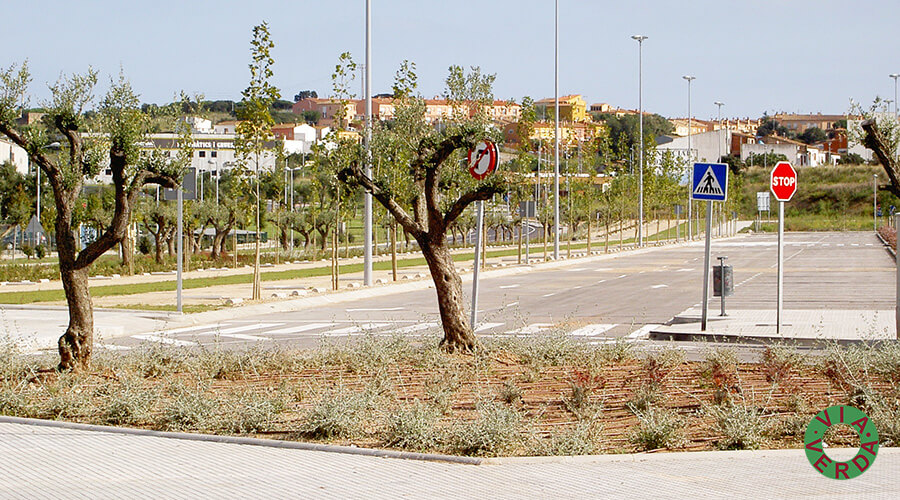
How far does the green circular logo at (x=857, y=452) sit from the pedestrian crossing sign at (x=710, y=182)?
10.5m

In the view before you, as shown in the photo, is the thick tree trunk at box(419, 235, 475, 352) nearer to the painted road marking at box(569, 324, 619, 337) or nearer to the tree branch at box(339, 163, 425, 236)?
the tree branch at box(339, 163, 425, 236)

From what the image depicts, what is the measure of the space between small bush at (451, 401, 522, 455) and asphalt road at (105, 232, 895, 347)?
16.0 ft

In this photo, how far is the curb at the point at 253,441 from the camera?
7.97 m

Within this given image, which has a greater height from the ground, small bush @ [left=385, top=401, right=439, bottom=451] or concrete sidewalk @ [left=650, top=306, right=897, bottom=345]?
small bush @ [left=385, top=401, right=439, bottom=451]

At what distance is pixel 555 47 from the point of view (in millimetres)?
50188

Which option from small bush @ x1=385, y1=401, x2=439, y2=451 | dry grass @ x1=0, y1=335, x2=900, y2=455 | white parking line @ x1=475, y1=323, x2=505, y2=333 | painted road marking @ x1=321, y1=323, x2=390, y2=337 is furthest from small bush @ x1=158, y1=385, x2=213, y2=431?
white parking line @ x1=475, y1=323, x2=505, y2=333

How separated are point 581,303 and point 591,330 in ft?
23.6

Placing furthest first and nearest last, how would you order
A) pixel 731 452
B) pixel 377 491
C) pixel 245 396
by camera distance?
pixel 245 396 < pixel 731 452 < pixel 377 491

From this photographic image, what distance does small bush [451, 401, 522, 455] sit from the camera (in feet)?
26.5

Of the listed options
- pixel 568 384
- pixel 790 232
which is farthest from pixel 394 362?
pixel 790 232

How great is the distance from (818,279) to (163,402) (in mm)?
28206

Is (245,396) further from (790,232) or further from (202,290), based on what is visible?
(790,232)

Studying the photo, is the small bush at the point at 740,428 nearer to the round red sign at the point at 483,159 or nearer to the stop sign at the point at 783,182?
the round red sign at the point at 483,159

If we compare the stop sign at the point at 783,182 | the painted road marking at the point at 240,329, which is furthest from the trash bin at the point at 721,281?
the painted road marking at the point at 240,329
